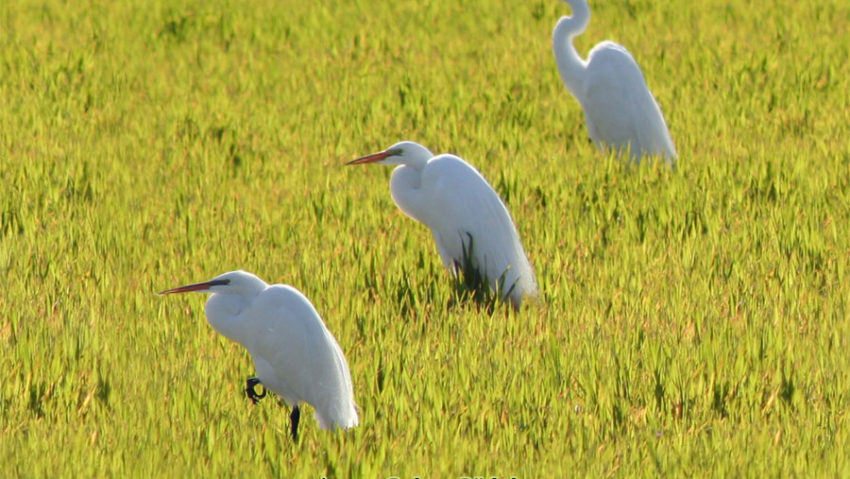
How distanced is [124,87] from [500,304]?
15.5 ft

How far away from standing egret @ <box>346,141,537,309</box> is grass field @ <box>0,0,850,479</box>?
0.45 feet

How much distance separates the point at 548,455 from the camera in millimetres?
3529

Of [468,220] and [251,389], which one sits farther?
[468,220]

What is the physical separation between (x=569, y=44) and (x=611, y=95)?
0.45 metres

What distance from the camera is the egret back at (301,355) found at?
3.57 metres

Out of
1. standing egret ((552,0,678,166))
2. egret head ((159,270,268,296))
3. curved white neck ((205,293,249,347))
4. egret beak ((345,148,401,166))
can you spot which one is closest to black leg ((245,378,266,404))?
curved white neck ((205,293,249,347))

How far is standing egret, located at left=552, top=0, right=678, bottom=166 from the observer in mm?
7324

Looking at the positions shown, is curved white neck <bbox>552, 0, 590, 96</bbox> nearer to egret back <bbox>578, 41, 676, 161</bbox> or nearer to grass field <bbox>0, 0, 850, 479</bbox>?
egret back <bbox>578, 41, 676, 161</bbox>

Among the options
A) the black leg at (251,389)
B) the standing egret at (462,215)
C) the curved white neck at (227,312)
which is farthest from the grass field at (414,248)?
the curved white neck at (227,312)

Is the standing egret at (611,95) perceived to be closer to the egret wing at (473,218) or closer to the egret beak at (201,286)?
the egret wing at (473,218)

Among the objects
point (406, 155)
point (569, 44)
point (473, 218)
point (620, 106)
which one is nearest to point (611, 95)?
point (620, 106)

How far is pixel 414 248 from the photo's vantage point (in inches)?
222

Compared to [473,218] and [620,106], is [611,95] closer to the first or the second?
[620,106]

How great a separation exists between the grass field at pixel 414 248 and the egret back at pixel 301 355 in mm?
102
